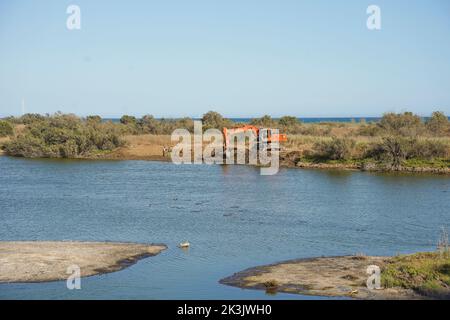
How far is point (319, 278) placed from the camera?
17.9m

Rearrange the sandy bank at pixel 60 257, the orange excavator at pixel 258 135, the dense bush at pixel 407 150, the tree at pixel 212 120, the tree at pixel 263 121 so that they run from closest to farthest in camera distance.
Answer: the sandy bank at pixel 60 257 < the dense bush at pixel 407 150 < the orange excavator at pixel 258 135 < the tree at pixel 212 120 < the tree at pixel 263 121

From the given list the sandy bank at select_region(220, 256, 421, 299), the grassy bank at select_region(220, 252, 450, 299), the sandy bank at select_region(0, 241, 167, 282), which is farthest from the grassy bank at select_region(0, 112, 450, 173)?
the sandy bank at select_region(0, 241, 167, 282)

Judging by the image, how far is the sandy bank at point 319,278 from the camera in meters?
16.6

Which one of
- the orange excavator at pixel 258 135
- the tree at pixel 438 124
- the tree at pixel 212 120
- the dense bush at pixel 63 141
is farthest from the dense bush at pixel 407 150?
the tree at pixel 212 120

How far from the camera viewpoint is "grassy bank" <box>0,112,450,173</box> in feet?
155

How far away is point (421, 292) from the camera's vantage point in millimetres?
16516

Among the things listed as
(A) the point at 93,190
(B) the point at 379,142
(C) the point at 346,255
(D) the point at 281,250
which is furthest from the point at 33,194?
(B) the point at 379,142

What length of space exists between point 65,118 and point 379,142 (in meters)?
32.4

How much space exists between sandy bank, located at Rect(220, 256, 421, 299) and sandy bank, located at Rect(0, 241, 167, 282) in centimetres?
386

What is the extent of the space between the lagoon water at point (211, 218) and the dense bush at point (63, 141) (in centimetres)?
1312

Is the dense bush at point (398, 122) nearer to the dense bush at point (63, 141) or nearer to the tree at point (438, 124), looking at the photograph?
the tree at point (438, 124)

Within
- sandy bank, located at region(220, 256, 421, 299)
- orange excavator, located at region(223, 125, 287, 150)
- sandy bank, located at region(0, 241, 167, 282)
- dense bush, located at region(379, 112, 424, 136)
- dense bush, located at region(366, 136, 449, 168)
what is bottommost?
sandy bank, located at region(220, 256, 421, 299)

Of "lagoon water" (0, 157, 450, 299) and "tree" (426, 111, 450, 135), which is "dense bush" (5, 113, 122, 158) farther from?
"tree" (426, 111, 450, 135)

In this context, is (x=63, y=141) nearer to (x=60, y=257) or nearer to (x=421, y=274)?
(x=60, y=257)
